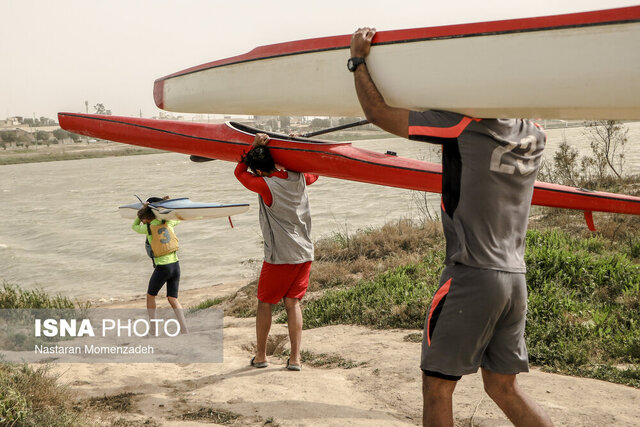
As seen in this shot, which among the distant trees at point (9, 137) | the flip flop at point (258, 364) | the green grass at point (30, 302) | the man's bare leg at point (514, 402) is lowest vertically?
the green grass at point (30, 302)

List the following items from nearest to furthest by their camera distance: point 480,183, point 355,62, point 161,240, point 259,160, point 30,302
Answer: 1. point 480,183
2. point 355,62
3. point 259,160
4. point 161,240
5. point 30,302

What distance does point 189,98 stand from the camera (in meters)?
3.88

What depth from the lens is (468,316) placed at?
2178 millimetres

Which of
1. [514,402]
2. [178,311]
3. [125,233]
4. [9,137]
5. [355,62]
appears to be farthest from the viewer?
[9,137]

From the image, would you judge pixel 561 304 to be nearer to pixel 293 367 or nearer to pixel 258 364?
pixel 293 367

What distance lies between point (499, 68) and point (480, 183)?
1.54ft

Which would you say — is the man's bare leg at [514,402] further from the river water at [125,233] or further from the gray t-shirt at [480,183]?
the river water at [125,233]

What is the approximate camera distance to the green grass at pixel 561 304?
13.4ft

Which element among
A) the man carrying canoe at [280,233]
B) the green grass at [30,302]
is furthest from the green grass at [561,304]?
the green grass at [30,302]

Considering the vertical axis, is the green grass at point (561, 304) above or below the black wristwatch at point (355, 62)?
below

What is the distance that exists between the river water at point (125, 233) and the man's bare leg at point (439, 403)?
341 inches

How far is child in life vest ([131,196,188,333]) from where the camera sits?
5.85 m

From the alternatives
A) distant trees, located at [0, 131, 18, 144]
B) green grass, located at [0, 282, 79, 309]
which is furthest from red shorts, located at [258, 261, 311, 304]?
distant trees, located at [0, 131, 18, 144]

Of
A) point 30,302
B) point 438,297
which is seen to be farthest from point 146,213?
point 438,297
